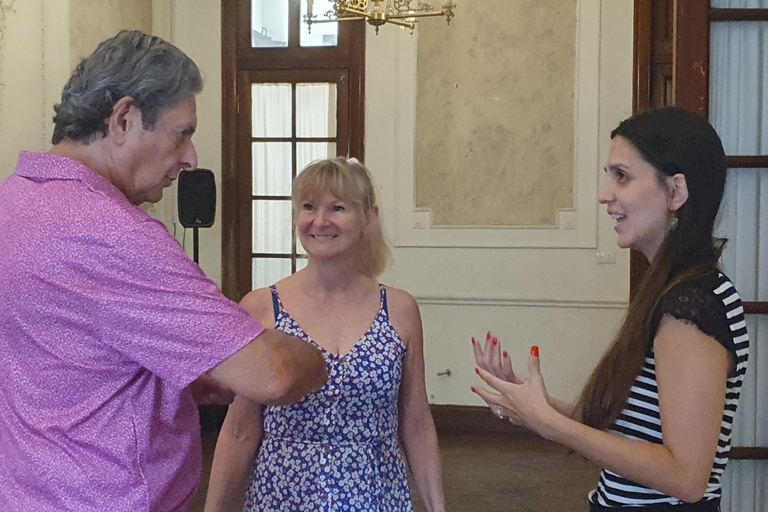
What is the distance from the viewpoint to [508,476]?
5.46 metres

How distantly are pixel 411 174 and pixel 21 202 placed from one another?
5.32m

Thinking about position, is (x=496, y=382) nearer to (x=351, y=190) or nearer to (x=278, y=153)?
(x=351, y=190)

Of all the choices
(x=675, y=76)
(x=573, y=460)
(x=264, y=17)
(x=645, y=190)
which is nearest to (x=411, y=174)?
(x=264, y=17)

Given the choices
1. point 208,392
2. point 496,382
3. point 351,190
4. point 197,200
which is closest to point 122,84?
point 208,392

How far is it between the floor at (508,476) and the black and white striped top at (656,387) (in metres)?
3.29

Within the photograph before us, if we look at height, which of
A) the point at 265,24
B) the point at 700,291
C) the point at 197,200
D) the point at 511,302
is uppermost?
the point at 265,24

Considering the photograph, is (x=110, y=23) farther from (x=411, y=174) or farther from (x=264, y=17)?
(x=411, y=174)

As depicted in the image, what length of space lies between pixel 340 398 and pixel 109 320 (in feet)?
3.05

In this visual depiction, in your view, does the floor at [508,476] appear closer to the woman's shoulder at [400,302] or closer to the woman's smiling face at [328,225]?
the woman's shoulder at [400,302]

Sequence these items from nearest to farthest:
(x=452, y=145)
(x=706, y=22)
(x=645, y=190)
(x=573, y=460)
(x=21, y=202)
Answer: (x=21, y=202) < (x=645, y=190) < (x=706, y=22) < (x=573, y=460) < (x=452, y=145)

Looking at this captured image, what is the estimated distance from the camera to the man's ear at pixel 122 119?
1.33 m

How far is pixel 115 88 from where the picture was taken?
133 cm

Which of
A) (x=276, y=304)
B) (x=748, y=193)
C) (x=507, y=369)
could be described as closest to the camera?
(x=507, y=369)

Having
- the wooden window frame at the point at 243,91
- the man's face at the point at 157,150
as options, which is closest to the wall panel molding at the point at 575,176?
the wooden window frame at the point at 243,91
